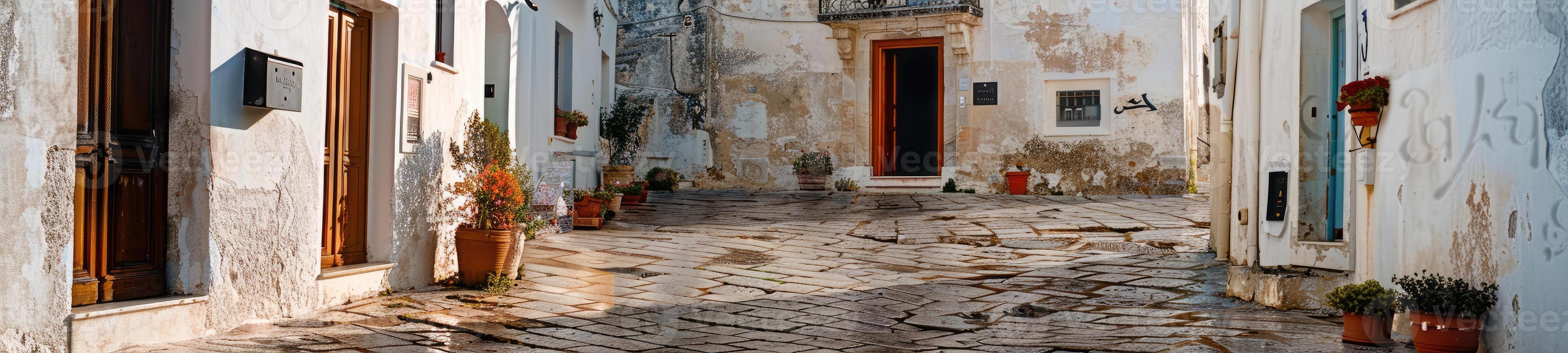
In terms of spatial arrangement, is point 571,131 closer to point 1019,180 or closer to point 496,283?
point 496,283

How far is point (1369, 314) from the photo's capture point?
4.59 m

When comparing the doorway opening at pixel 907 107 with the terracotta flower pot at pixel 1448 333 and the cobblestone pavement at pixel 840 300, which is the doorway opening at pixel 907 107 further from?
the terracotta flower pot at pixel 1448 333

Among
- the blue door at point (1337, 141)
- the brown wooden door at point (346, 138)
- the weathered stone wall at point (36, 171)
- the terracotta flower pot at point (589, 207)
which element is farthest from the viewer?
the terracotta flower pot at point (589, 207)

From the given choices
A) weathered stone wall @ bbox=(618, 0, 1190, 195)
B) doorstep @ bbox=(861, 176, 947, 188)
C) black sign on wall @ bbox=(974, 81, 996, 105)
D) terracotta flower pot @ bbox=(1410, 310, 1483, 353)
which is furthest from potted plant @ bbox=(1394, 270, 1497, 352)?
doorstep @ bbox=(861, 176, 947, 188)

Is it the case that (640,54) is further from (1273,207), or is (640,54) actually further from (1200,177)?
(1273,207)

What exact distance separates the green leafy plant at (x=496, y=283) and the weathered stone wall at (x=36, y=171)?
260cm

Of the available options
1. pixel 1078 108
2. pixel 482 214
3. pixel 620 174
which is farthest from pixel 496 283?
pixel 1078 108

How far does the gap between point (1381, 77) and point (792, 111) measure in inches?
462

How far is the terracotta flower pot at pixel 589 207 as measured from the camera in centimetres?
1022

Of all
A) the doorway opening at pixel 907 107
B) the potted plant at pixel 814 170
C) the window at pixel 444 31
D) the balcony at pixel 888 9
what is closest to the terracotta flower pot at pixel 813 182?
the potted plant at pixel 814 170

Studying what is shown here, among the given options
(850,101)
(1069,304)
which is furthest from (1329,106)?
(850,101)

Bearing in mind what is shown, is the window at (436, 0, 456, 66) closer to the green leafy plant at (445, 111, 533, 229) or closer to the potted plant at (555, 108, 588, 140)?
the green leafy plant at (445, 111, 533, 229)

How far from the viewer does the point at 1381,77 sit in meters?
5.28

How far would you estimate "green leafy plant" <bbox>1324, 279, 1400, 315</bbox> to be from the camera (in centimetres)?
459
